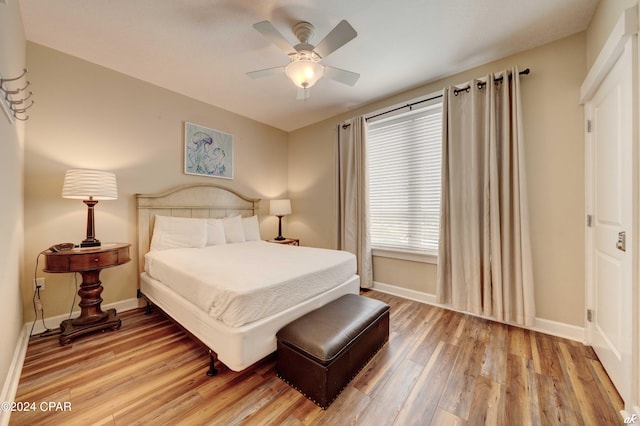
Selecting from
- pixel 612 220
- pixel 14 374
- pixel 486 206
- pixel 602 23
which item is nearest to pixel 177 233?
pixel 14 374

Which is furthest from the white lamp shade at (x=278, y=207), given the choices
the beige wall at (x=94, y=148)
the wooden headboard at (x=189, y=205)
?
the beige wall at (x=94, y=148)

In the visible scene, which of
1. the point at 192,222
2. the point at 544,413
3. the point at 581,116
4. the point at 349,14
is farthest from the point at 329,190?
the point at 544,413

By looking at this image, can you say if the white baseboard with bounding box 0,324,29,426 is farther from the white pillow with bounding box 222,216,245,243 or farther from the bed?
the white pillow with bounding box 222,216,245,243

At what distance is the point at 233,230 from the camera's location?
341cm

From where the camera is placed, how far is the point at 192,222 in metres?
2.99

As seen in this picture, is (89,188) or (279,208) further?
(279,208)

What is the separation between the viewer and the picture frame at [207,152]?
327cm

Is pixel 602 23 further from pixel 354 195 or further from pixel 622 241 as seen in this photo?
pixel 354 195

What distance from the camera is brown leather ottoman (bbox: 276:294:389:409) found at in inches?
55.6

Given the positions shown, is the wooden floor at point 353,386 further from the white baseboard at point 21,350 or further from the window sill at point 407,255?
the window sill at point 407,255

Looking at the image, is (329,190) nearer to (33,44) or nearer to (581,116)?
(581,116)

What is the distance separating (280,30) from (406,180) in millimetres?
2170

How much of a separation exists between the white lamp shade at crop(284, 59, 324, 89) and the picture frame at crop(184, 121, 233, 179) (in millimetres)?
1978

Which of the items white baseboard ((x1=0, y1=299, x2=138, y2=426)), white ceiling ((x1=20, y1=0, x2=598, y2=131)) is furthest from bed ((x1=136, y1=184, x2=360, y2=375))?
white ceiling ((x1=20, y1=0, x2=598, y2=131))
